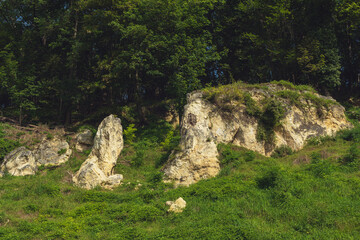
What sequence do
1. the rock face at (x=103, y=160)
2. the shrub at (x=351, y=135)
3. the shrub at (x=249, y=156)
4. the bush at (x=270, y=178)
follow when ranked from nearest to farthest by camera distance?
the bush at (x=270, y=178) < the rock face at (x=103, y=160) < the shrub at (x=249, y=156) < the shrub at (x=351, y=135)

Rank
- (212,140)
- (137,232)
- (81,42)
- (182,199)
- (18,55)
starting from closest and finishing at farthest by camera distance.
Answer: (137,232), (182,199), (212,140), (81,42), (18,55)

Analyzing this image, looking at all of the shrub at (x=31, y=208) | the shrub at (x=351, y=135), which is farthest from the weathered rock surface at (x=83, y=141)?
the shrub at (x=351, y=135)

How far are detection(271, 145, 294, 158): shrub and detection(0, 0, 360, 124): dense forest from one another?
23.9ft

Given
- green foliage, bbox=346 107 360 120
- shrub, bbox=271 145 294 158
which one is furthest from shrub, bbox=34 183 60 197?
green foliage, bbox=346 107 360 120

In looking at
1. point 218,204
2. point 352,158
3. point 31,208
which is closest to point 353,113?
point 352,158

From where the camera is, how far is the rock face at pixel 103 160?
1555 centimetres

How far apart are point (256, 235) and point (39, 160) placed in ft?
51.4

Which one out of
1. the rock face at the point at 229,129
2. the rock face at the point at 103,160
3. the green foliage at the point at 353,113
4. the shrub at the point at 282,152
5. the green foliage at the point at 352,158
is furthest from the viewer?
the green foliage at the point at 353,113

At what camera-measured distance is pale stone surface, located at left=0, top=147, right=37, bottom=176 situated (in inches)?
688

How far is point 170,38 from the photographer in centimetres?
2416

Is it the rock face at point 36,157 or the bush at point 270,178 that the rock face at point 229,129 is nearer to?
the bush at point 270,178

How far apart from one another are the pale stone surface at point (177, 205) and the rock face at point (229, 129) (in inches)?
122

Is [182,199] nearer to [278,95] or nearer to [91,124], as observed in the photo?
[278,95]

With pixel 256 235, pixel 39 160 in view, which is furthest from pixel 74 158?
pixel 256 235
